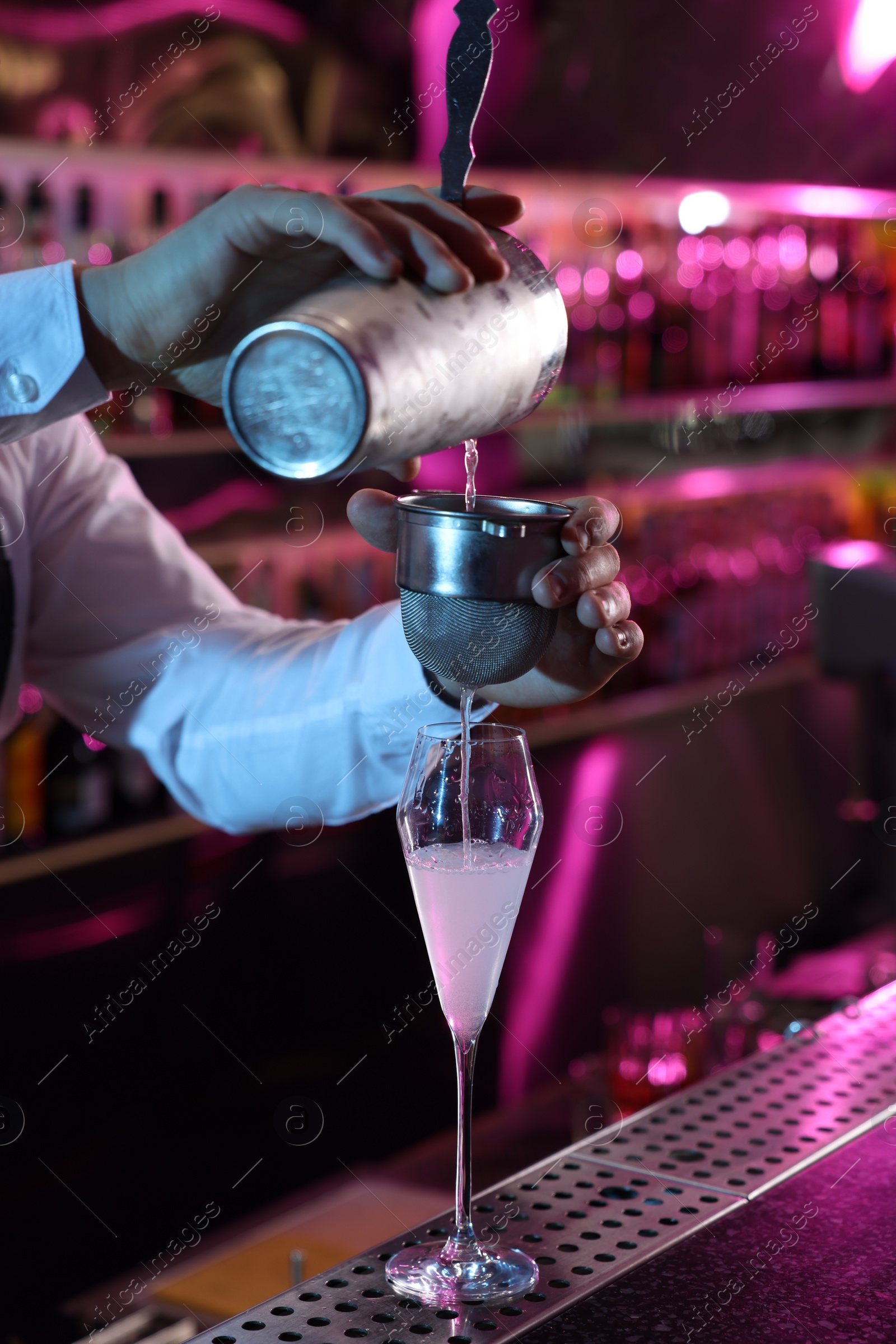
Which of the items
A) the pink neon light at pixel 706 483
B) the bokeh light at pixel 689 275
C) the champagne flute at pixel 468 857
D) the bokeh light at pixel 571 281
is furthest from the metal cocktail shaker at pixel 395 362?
the pink neon light at pixel 706 483

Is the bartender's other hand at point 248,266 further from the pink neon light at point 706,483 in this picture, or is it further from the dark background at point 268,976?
the pink neon light at point 706,483

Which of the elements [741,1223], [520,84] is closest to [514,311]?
[741,1223]

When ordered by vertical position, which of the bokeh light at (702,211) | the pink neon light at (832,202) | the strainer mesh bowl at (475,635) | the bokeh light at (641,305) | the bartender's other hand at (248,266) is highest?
the pink neon light at (832,202)

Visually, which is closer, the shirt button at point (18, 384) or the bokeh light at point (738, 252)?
the shirt button at point (18, 384)

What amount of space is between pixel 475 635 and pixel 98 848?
5.97ft

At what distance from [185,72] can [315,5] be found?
1.18 ft

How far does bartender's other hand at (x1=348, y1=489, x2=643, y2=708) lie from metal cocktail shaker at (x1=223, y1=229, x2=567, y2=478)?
0.11 meters

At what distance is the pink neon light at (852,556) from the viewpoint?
8.52ft

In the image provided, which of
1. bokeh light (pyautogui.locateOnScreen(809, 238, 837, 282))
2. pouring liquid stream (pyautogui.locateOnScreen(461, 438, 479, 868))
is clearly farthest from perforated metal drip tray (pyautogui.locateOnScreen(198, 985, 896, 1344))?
bokeh light (pyautogui.locateOnScreen(809, 238, 837, 282))

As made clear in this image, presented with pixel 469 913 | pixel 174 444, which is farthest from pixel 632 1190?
pixel 174 444

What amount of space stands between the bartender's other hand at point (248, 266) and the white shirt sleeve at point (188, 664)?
39 centimetres

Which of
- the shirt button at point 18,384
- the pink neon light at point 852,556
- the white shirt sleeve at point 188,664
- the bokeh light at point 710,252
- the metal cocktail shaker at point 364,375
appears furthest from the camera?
the bokeh light at point 710,252

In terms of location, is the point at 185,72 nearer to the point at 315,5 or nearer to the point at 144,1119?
the point at 315,5

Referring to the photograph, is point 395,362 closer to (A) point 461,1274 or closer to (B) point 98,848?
(A) point 461,1274
